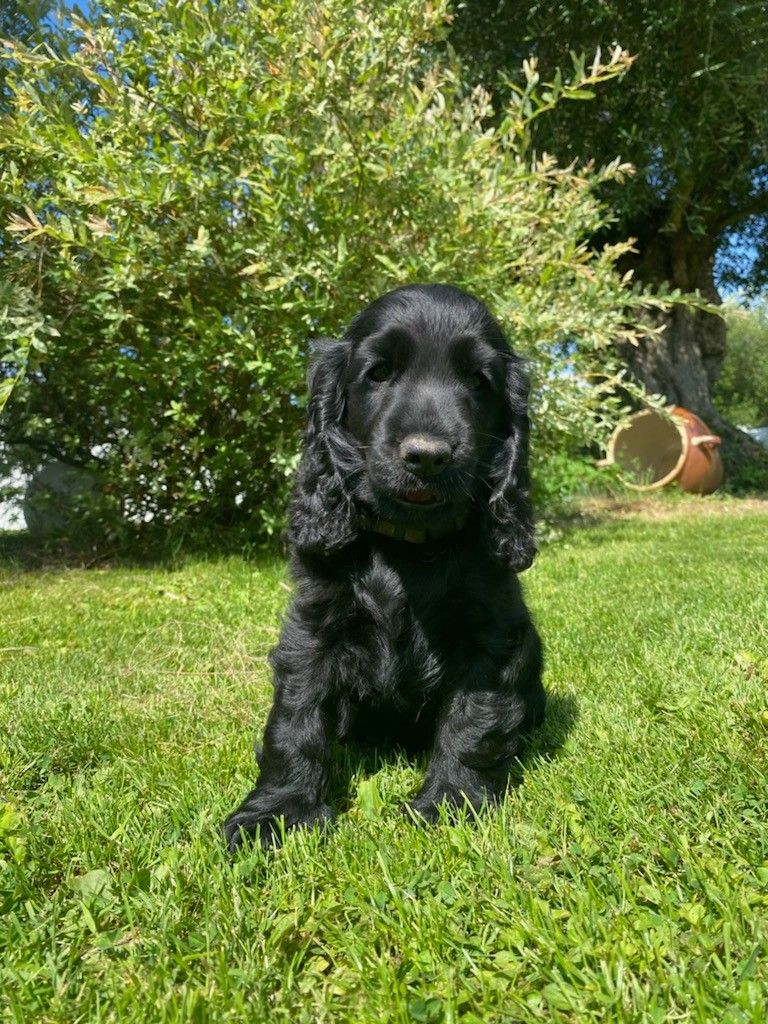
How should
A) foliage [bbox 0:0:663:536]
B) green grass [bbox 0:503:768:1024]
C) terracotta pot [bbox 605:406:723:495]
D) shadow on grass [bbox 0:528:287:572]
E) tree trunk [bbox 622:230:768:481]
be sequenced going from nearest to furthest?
green grass [bbox 0:503:768:1024] → foliage [bbox 0:0:663:536] → shadow on grass [bbox 0:528:287:572] → terracotta pot [bbox 605:406:723:495] → tree trunk [bbox 622:230:768:481]

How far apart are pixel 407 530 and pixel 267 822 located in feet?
2.54

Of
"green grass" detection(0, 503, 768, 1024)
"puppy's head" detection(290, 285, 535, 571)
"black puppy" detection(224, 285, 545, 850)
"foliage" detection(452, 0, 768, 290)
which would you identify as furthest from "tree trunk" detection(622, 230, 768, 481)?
"black puppy" detection(224, 285, 545, 850)

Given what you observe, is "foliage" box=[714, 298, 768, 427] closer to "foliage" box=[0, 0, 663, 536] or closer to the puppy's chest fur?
"foliage" box=[0, 0, 663, 536]

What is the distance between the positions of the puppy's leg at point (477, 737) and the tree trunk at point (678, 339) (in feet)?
37.7

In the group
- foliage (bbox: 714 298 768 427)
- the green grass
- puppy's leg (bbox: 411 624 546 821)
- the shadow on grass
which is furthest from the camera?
foliage (bbox: 714 298 768 427)

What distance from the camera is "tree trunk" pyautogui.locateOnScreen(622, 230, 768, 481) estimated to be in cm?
1244

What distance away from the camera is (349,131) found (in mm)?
4773

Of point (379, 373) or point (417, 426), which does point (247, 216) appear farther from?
point (417, 426)

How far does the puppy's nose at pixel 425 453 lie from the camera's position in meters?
1.78

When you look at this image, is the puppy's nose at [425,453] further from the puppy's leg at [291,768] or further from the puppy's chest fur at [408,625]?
the puppy's leg at [291,768]

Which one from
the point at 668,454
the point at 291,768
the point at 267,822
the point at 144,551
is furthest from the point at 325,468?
the point at 668,454

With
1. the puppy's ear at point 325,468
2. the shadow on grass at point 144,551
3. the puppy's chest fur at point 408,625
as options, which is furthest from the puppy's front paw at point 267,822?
the shadow on grass at point 144,551

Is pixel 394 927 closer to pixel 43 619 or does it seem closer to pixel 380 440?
pixel 380 440

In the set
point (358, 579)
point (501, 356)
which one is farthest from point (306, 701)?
Result: point (501, 356)
